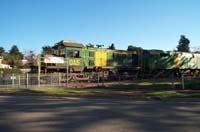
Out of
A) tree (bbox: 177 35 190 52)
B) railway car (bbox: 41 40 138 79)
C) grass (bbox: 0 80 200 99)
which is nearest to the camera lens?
grass (bbox: 0 80 200 99)

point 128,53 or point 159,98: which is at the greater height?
point 128,53

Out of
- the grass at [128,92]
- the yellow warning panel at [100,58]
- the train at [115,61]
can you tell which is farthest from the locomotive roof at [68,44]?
the grass at [128,92]

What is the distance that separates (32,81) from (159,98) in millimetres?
17351

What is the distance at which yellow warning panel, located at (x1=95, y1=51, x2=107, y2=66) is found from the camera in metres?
46.4

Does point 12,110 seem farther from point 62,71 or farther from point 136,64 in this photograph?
point 136,64

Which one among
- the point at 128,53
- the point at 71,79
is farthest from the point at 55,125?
the point at 128,53

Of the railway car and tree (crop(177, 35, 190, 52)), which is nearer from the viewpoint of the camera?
the railway car

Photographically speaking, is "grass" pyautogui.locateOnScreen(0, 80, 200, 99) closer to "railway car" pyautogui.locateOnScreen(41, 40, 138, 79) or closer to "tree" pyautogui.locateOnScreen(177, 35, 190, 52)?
"railway car" pyautogui.locateOnScreen(41, 40, 138, 79)

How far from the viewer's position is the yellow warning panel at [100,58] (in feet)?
152

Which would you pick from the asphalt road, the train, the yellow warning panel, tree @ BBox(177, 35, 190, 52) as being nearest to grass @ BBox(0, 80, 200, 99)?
the asphalt road

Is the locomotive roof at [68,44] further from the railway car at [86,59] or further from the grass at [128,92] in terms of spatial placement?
the grass at [128,92]

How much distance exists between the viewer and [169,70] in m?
58.2

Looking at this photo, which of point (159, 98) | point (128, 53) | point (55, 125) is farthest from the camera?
point (128, 53)

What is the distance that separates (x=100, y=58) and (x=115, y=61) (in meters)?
3.33
